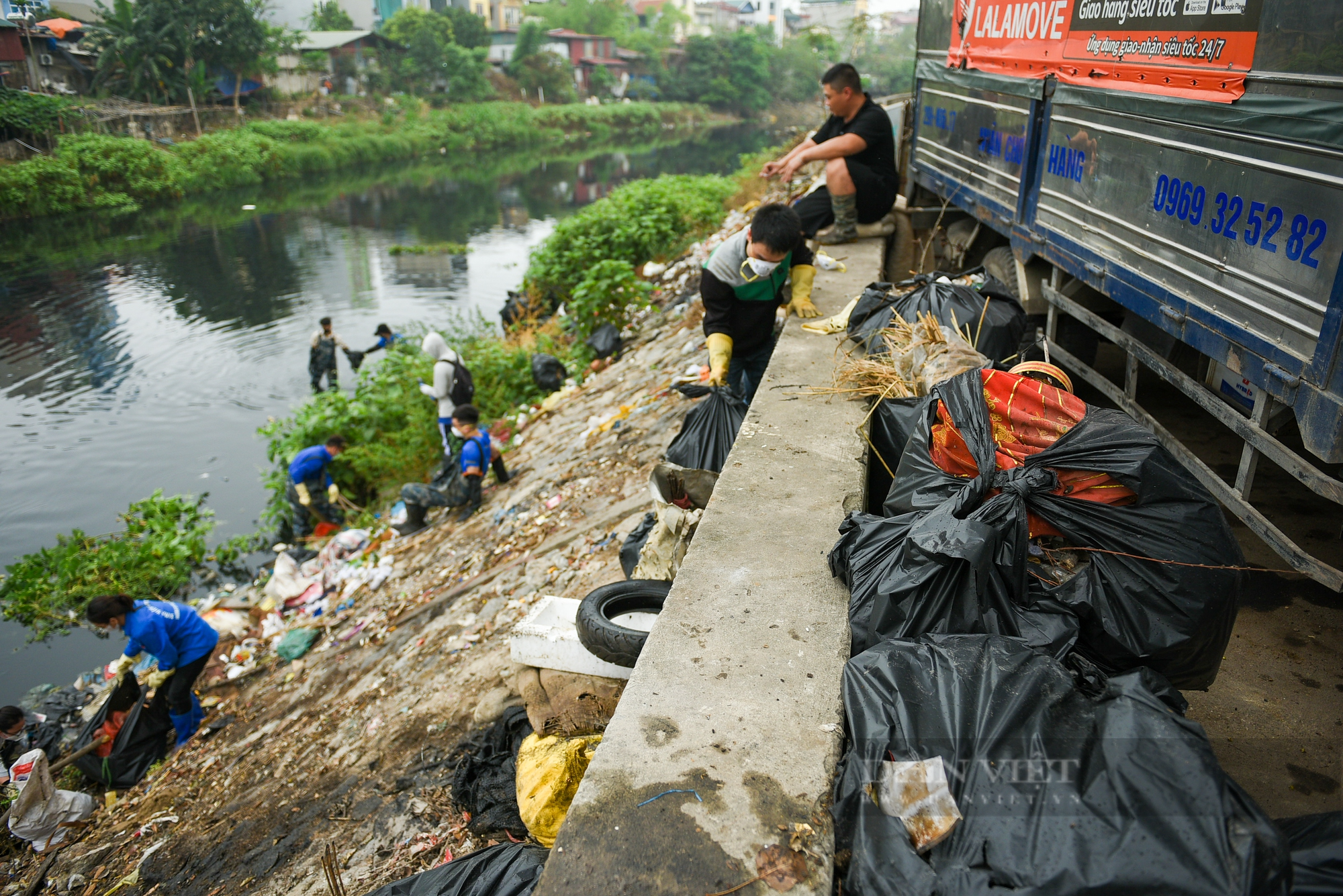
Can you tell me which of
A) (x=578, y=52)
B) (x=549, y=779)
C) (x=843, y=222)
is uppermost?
(x=578, y=52)

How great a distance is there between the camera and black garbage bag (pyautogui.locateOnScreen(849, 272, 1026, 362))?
3.51 meters

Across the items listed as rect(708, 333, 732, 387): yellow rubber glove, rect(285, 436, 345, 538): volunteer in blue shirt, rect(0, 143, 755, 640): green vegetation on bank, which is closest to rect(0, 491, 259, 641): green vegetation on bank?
rect(0, 143, 755, 640): green vegetation on bank

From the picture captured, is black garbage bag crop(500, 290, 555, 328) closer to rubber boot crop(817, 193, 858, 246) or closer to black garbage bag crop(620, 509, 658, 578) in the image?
rubber boot crop(817, 193, 858, 246)

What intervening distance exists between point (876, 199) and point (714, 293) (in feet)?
7.56

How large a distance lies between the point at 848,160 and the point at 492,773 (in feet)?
14.6

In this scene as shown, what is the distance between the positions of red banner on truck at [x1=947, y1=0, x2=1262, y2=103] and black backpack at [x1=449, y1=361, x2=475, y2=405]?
15.4 feet

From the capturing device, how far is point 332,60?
37000mm

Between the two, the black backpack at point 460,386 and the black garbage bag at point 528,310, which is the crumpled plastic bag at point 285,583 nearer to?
the black backpack at point 460,386

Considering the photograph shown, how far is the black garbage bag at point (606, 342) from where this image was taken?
8453 mm

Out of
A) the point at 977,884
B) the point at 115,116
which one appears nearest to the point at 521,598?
the point at 977,884

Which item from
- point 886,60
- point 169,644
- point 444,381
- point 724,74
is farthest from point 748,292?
point 886,60

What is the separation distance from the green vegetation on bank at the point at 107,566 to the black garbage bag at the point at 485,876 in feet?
18.4

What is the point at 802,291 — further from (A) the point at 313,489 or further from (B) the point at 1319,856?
(A) the point at 313,489

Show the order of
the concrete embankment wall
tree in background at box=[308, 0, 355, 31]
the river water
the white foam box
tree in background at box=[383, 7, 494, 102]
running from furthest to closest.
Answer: tree in background at box=[308, 0, 355, 31] → tree in background at box=[383, 7, 494, 102] → the river water → the white foam box → the concrete embankment wall
